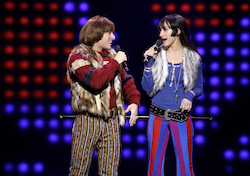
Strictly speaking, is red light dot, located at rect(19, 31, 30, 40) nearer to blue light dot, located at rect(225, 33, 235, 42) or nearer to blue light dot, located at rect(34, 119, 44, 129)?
blue light dot, located at rect(34, 119, 44, 129)

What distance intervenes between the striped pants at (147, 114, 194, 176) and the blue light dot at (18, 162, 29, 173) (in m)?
1.41

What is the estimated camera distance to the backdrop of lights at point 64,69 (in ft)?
9.71

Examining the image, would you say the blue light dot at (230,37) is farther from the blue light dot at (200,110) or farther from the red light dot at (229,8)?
the blue light dot at (200,110)

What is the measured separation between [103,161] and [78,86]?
0.54 metres

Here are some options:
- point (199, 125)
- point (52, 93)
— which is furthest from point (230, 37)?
point (52, 93)

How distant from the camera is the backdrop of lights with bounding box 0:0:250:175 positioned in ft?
9.71

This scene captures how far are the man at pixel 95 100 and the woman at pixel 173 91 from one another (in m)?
0.28

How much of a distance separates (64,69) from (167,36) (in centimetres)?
119

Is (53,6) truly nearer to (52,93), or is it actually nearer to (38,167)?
(52,93)

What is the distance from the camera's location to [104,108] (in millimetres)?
2088

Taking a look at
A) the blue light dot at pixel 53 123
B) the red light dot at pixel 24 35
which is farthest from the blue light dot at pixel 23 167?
the red light dot at pixel 24 35

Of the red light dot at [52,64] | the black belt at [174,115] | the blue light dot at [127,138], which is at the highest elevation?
the red light dot at [52,64]

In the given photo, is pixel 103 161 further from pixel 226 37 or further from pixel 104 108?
pixel 226 37

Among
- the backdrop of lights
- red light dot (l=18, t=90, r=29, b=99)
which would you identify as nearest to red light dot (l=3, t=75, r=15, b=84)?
the backdrop of lights
